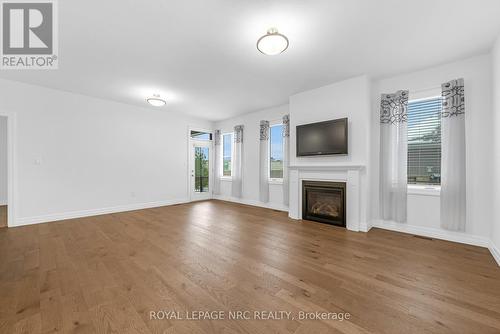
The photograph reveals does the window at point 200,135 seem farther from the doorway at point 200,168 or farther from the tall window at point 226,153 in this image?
the tall window at point 226,153

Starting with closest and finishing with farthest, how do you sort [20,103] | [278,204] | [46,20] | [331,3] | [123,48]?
[331,3] → [46,20] → [123,48] → [20,103] → [278,204]

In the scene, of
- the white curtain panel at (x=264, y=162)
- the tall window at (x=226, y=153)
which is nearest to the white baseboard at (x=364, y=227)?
the white curtain panel at (x=264, y=162)

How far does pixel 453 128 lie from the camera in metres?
3.03

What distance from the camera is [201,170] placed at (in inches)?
279

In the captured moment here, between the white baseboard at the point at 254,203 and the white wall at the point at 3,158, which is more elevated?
the white wall at the point at 3,158

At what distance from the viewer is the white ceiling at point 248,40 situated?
2.06 meters

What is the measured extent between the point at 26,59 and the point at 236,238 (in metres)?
4.36

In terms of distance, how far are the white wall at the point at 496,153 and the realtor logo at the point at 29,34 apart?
17.4 feet

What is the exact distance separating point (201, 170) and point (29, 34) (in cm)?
503

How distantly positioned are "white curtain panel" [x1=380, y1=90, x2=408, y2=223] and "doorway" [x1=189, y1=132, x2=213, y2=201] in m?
5.33

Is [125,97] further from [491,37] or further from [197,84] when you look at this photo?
[491,37]

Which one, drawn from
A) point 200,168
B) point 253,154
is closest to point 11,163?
point 200,168

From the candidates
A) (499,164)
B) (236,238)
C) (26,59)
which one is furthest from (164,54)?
(499,164)

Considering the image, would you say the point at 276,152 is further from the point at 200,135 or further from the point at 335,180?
the point at 200,135
